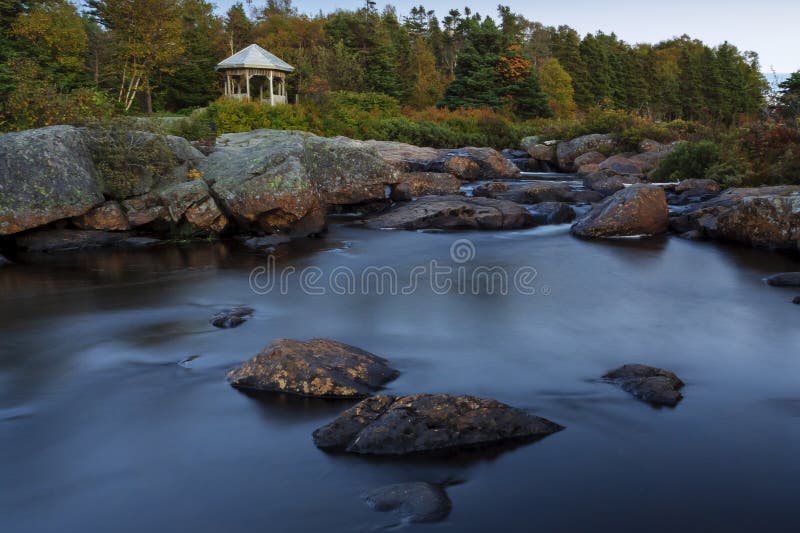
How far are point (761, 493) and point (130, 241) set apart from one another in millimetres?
12648

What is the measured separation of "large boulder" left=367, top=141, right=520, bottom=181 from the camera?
76.8 ft

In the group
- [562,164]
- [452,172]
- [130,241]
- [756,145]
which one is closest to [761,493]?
[130,241]

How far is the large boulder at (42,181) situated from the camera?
1290 cm

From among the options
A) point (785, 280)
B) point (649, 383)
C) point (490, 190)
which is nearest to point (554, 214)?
point (490, 190)

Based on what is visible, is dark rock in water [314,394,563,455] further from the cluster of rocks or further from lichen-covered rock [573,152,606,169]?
lichen-covered rock [573,152,606,169]

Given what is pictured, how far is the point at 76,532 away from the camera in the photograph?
173 inches

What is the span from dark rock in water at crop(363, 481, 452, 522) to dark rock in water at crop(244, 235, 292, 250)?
991cm

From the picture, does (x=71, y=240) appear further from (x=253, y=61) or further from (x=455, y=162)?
(x=253, y=61)

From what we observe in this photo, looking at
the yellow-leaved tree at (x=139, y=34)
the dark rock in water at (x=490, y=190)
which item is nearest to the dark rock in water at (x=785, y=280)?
the dark rock in water at (x=490, y=190)

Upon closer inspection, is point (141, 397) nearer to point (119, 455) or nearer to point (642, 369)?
point (119, 455)

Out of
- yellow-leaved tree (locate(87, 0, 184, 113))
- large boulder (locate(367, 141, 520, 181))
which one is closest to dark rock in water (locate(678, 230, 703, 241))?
large boulder (locate(367, 141, 520, 181))

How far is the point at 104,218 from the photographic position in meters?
14.0

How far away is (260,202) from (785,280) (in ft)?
32.1

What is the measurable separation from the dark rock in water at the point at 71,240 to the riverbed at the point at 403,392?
1323 millimetres
